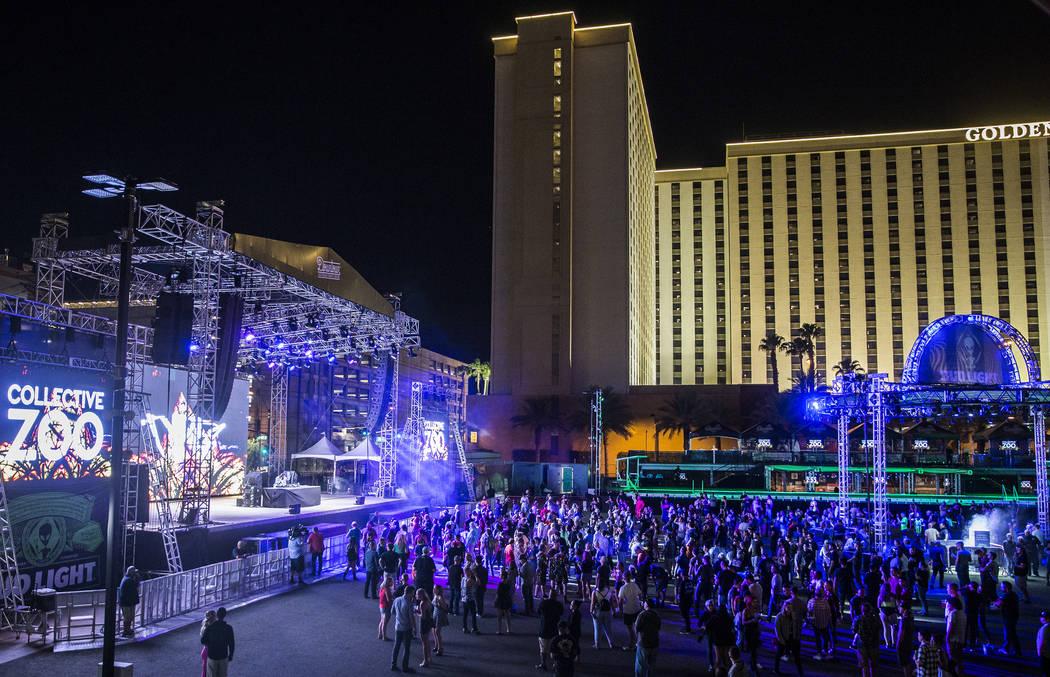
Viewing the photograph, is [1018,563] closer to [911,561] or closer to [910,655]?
[911,561]

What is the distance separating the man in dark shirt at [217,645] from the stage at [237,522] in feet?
32.4

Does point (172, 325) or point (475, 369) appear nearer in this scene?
point (172, 325)

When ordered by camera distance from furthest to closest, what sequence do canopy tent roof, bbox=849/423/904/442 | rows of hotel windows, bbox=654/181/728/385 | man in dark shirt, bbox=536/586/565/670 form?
rows of hotel windows, bbox=654/181/728/385 < canopy tent roof, bbox=849/423/904/442 < man in dark shirt, bbox=536/586/565/670

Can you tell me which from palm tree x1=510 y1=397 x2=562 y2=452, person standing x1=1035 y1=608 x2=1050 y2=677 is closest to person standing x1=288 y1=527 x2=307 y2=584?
person standing x1=1035 y1=608 x2=1050 y2=677

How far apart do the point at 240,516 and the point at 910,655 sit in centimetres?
2478

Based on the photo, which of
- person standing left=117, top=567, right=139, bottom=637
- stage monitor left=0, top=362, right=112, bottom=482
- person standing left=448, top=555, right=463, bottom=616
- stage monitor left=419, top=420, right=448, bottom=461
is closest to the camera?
person standing left=117, top=567, right=139, bottom=637

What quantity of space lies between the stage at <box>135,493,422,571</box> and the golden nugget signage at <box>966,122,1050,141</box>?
90.9 m

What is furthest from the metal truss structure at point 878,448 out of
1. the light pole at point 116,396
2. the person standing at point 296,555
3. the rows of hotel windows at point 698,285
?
the rows of hotel windows at point 698,285

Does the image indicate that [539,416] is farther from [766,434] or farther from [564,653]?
[564,653]

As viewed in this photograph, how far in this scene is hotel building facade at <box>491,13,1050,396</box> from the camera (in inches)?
2840

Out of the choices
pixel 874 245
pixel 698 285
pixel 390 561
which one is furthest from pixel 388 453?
pixel 874 245

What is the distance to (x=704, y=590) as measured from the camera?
1505 cm

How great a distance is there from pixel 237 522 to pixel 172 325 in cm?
974

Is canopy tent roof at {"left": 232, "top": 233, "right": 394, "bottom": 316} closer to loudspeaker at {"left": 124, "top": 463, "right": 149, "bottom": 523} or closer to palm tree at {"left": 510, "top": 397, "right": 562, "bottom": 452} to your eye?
palm tree at {"left": 510, "top": 397, "right": 562, "bottom": 452}
